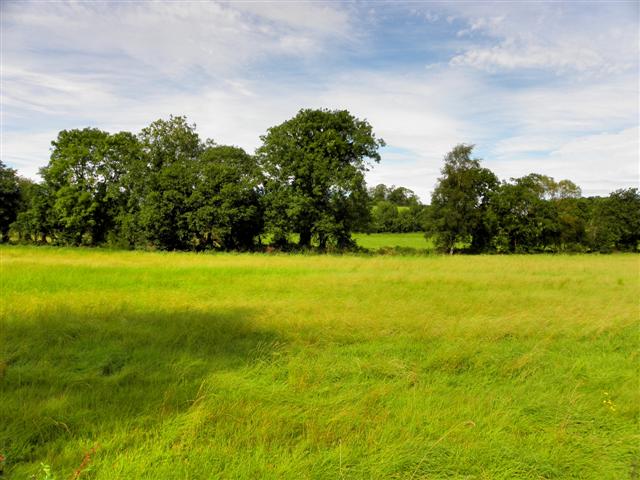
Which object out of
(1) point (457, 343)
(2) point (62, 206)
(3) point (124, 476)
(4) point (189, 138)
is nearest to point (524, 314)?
(1) point (457, 343)

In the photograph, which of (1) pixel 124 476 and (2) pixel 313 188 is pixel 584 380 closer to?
(1) pixel 124 476

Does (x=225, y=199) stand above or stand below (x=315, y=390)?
above

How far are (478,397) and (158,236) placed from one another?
38.0m

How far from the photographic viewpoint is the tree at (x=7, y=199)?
48.1 metres

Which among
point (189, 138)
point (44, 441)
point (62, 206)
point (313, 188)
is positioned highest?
point (189, 138)

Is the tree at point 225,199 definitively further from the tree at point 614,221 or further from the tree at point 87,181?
the tree at point 614,221

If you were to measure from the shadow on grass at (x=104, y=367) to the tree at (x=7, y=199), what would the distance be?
51447 mm

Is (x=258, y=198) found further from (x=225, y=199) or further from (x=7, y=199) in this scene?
(x=7, y=199)

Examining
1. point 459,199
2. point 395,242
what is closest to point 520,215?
point 459,199

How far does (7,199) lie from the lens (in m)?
48.7

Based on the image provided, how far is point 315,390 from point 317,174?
31340 mm

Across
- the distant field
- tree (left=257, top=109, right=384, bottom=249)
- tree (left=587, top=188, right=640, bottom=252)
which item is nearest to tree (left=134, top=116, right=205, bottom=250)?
tree (left=257, top=109, right=384, bottom=249)

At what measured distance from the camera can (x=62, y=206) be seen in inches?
1638

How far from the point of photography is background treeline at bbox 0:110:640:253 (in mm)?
37156
